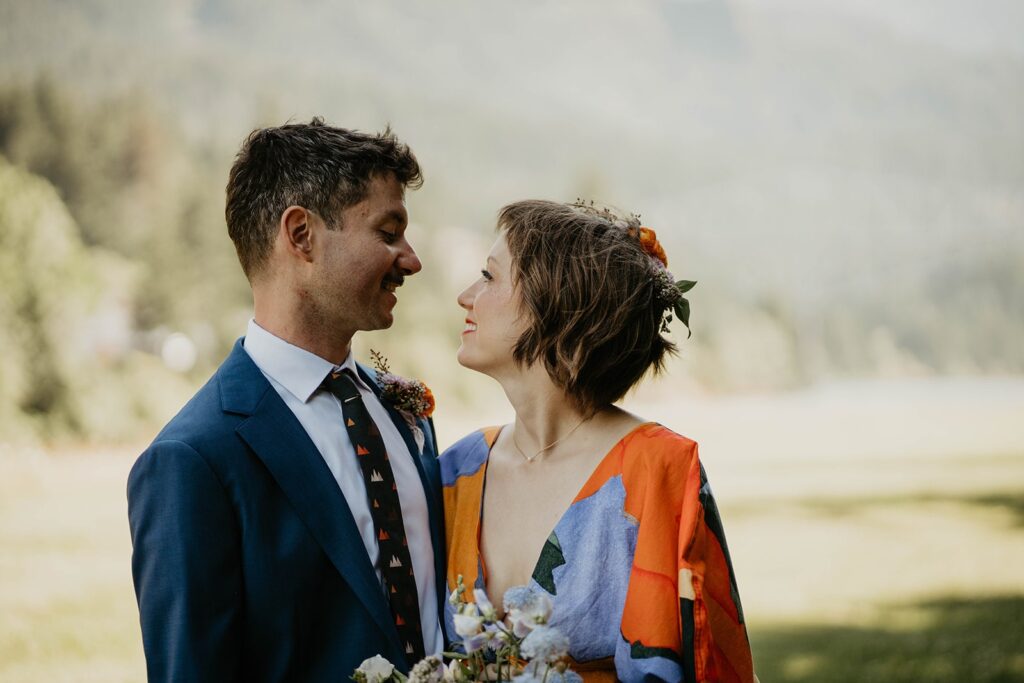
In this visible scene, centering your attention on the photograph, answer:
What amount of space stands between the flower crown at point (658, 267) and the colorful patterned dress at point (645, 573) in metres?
0.29

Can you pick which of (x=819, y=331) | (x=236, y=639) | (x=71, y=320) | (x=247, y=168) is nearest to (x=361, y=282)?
(x=247, y=168)

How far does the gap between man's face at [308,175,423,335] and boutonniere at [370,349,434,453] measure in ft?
0.59

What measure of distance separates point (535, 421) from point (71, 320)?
36.9ft

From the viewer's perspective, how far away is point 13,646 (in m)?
7.79

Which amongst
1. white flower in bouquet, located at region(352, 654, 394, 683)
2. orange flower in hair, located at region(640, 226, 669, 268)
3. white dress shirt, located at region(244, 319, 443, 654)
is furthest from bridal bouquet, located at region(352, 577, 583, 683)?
orange flower in hair, located at region(640, 226, 669, 268)

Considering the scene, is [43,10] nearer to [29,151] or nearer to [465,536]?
[29,151]

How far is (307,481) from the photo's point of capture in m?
2.04

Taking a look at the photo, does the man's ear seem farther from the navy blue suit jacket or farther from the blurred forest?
the blurred forest

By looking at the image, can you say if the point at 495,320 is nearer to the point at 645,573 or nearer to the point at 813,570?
the point at 645,573

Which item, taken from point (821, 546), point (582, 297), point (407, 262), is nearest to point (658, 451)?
point (582, 297)

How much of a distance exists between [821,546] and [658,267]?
30.7 ft

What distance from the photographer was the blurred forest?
13203 mm

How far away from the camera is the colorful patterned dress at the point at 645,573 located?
206 centimetres

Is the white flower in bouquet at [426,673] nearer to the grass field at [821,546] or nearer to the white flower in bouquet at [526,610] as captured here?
the white flower in bouquet at [526,610]
